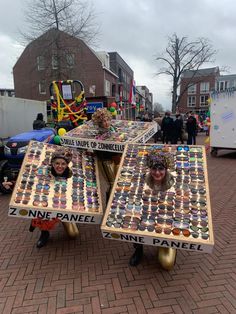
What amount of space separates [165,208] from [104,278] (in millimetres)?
1106

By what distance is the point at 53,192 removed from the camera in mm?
3301

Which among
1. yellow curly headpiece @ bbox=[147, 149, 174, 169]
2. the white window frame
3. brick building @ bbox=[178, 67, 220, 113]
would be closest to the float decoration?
yellow curly headpiece @ bbox=[147, 149, 174, 169]

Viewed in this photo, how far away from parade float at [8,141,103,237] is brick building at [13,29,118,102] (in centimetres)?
1082

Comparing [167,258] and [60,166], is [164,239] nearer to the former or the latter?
[167,258]

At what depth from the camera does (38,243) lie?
3.93 metres

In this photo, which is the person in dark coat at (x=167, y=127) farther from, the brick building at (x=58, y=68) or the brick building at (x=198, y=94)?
the brick building at (x=198, y=94)

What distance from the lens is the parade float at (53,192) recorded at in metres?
3.08

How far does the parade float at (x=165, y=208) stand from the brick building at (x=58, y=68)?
11206 mm

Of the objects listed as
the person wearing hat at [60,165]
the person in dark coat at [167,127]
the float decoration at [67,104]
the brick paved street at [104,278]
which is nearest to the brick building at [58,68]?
the person in dark coat at [167,127]

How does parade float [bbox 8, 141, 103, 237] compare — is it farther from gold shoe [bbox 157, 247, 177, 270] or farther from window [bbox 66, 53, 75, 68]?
window [bbox 66, 53, 75, 68]

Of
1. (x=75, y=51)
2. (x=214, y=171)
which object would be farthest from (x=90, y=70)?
(x=214, y=171)

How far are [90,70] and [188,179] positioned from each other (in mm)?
28432

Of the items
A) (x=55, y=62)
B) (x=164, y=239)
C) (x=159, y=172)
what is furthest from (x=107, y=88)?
(x=164, y=239)

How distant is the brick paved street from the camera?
8.93 feet
